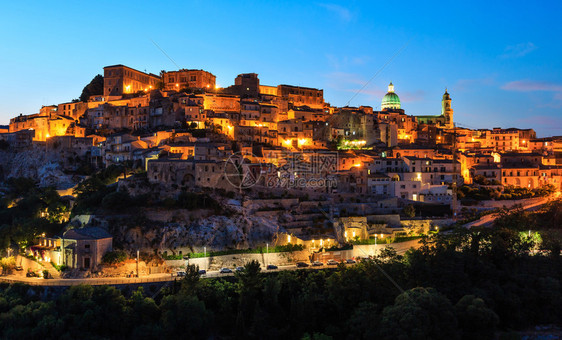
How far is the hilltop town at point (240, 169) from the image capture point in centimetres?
3459

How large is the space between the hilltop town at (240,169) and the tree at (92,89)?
1.10ft

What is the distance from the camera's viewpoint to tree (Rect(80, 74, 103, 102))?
62156mm

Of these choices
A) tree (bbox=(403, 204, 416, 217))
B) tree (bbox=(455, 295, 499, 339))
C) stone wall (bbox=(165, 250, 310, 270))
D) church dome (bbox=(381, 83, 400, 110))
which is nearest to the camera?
tree (bbox=(455, 295, 499, 339))

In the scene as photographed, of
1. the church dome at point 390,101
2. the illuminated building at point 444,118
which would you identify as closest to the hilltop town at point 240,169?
the illuminated building at point 444,118

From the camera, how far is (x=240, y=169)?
4259 cm

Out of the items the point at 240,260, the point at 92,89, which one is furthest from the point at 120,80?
the point at 240,260

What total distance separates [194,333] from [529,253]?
2205 centimetres

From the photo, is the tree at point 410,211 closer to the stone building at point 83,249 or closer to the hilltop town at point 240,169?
the hilltop town at point 240,169

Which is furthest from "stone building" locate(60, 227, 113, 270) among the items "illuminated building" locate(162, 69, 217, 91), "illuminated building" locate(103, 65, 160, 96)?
"illuminated building" locate(162, 69, 217, 91)

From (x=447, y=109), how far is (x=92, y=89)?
52.0 meters

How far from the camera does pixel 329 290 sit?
2761 centimetres

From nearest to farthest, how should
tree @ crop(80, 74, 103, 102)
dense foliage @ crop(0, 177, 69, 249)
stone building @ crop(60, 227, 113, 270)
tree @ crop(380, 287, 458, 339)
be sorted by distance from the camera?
tree @ crop(380, 287, 458, 339) < stone building @ crop(60, 227, 113, 270) < dense foliage @ crop(0, 177, 69, 249) < tree @ crop(80, 74, 103, 102)

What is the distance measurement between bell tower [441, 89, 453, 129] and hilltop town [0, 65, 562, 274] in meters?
9.70

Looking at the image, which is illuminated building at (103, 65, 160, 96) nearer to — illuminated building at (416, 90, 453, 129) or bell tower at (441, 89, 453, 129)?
illuminated building at (416, 90, 453, 129)
